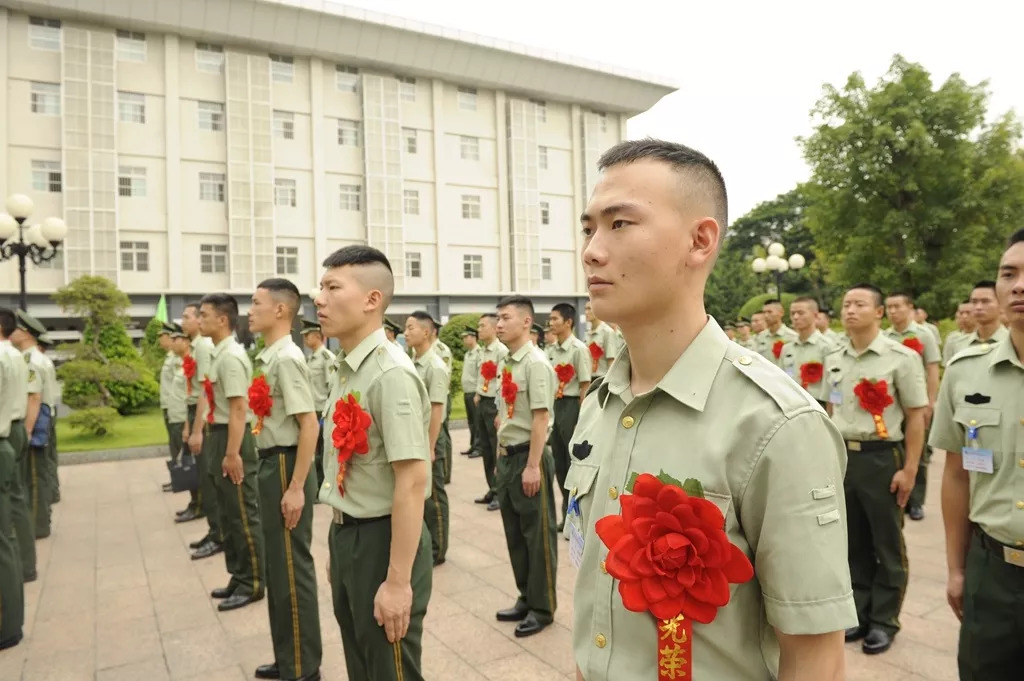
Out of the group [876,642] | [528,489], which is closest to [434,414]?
[528,489]

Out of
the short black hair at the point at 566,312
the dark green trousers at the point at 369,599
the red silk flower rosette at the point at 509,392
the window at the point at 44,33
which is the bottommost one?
the dark green trousers at the point at 369,599

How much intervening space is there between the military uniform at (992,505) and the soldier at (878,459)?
140 cm

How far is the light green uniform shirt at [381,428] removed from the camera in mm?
2756

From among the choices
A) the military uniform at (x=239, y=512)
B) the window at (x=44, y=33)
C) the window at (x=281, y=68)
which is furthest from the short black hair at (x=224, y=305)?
the window at (x=44, y=33)

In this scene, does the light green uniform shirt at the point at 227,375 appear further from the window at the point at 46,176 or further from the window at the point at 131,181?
the window at the point at 46,176

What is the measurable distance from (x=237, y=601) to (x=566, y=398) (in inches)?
154

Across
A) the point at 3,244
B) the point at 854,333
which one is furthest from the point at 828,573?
the point at 3,244

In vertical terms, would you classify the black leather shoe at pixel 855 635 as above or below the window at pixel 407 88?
below

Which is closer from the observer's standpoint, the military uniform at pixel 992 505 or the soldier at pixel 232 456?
the military uniform at pixel 992 505

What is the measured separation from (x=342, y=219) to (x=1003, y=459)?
29.1m

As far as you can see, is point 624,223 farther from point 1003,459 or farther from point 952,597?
point 952,597

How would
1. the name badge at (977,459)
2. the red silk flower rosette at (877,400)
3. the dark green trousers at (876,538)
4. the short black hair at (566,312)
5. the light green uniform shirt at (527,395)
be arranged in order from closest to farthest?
the name badge at (977,459)
the dark green trousers at (876,538)
the red silk flower rosette at (877,400)
the light green uniform shirt at (527,395)
the short black hair at (566,312)

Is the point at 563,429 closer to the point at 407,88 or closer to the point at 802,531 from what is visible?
the point at 802,531

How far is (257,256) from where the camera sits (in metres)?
27.4
